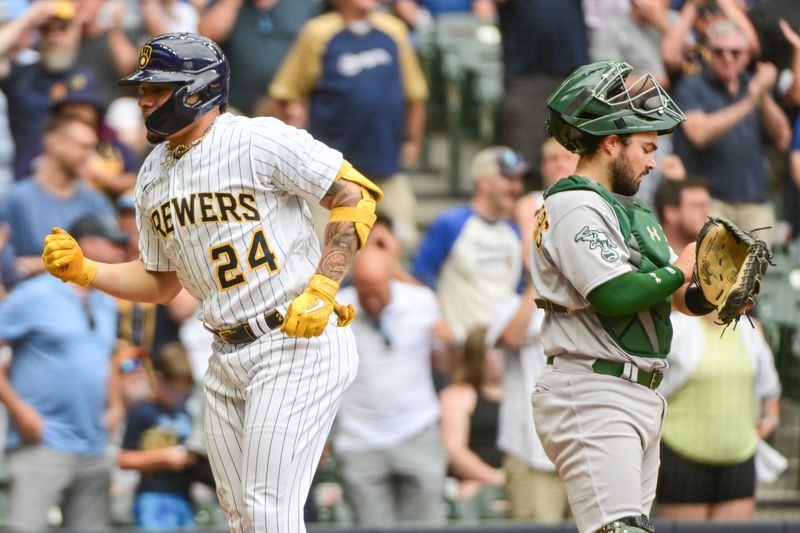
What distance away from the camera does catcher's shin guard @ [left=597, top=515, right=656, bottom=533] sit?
384cm

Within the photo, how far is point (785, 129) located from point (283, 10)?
2.83 metres


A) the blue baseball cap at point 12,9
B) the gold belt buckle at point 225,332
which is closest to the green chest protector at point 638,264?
the gold belt buckle at point 225,332

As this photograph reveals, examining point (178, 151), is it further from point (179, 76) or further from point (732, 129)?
point (732, 129)

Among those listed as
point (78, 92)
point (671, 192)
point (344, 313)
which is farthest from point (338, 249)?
point (78, 92)

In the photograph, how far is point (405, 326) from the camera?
6.66m

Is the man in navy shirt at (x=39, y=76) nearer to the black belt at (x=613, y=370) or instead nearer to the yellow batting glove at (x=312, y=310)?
the yellow batting glove at (x=312, y=310)

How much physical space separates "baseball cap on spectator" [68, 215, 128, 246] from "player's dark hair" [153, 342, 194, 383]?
0.57 meters

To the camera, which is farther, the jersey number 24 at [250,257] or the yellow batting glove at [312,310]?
the jersey number 24 at [250,257]

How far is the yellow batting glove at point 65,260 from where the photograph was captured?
14.2 ft

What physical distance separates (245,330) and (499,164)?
3.39 metres

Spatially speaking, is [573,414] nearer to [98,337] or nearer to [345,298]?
[345,298]

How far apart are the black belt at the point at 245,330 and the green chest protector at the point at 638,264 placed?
2.86ft

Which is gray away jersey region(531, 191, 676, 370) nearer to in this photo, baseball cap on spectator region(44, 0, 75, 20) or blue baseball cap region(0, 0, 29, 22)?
baseball cap on spectator region(44, 0, 75, 20)

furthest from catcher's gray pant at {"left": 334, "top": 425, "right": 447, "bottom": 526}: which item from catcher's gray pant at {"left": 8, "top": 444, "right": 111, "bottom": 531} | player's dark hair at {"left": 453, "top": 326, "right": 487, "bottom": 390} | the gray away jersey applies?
the gray away jersey
